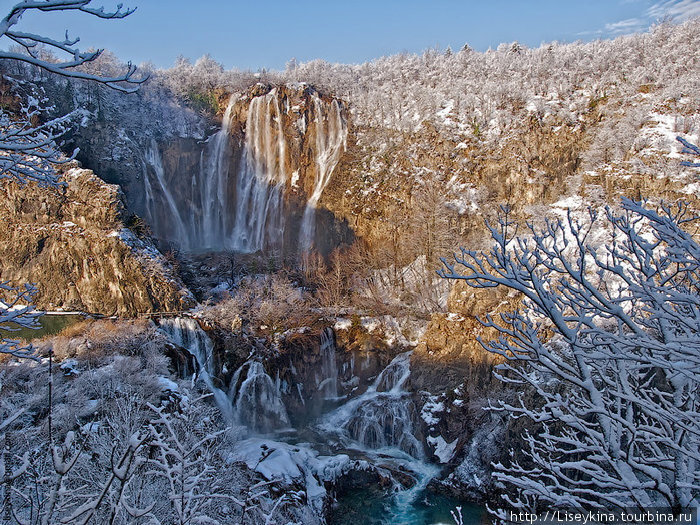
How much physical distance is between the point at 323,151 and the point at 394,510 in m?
32.5

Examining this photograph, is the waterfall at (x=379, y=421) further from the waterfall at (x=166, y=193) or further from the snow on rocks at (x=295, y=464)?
the waterfall at (x=166, y=193)

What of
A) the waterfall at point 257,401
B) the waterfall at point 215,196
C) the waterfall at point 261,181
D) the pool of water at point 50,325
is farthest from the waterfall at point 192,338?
the waterfall at point 215,196

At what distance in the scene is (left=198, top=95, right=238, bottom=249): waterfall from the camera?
40844mm

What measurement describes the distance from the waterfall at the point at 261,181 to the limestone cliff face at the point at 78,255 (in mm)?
13193

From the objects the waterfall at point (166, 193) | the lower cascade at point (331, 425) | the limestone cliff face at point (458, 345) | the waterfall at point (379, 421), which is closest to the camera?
the lower cascade at point (331, 425)

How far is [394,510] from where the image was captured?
16.7 m

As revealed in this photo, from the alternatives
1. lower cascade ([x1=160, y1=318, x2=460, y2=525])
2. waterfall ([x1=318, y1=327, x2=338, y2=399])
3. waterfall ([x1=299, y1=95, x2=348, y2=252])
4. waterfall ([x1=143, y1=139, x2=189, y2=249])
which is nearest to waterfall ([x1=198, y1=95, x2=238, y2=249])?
waterfall ([x1=143, y1=139, x2=189, y2=249])

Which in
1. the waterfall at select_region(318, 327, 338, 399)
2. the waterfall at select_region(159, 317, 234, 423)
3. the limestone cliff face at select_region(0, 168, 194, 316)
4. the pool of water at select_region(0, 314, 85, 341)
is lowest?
the waterfall at select_region(318, 327, 338, 399)

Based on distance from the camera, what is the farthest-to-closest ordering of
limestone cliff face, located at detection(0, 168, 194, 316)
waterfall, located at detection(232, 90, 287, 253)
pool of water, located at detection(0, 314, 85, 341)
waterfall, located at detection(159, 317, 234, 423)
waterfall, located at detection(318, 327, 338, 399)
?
waterfall, located at detection(232, 90, 287, 253)
limestone cliff face, located at detection(0, 168, 194, 316)
waterfall, located at detection(318, 327, 338, 399)
waterfall, located at detection(159, 317, 234, 423)
pool of water, located at detection(0, 314, 85, 341)

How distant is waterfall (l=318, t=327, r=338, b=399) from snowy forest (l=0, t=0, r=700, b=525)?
122 millimetres

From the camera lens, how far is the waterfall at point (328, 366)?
2562 centimetres

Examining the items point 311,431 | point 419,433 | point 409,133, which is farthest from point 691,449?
point 409,133

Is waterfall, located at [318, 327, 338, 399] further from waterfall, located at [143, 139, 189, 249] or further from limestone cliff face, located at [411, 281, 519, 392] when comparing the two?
waterfall, located at [143, 139, 189, 249]

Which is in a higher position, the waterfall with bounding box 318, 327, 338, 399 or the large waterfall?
the large waterfall
